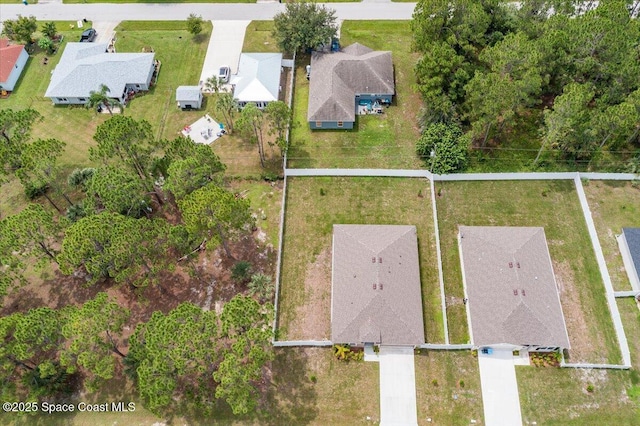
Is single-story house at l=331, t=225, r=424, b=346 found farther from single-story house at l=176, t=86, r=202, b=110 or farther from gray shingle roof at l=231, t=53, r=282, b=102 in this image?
single-story house at l=176, t=86, r=202, b=110

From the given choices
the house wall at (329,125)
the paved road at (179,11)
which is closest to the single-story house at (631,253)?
the house wall at (329,125)

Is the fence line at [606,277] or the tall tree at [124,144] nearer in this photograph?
the fence line at [606,277]

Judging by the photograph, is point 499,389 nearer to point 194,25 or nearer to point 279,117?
point 279,117

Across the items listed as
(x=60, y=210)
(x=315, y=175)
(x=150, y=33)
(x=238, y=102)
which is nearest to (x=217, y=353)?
(x=315, y=175)

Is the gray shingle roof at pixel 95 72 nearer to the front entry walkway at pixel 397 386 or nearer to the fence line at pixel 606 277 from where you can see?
the front entry walkway at pixel 397 386

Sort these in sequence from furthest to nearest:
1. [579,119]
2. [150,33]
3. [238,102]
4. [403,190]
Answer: [150,33]
[238,102]
[403,190]
[579,119]

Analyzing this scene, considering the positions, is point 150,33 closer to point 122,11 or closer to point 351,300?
point 122,11

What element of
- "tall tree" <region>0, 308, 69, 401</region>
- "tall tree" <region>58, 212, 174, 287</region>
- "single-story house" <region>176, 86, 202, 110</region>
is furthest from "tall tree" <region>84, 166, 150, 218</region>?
"single-story house" <region>176, 86, 202, 110</region>
